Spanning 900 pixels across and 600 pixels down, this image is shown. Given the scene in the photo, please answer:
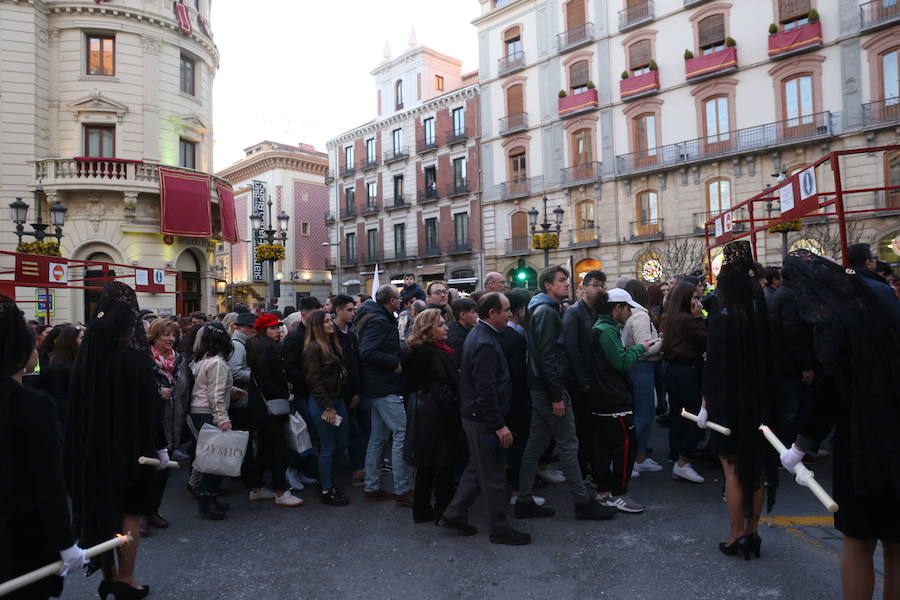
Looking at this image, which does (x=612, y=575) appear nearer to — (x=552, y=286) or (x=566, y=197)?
(x=552, y=286)

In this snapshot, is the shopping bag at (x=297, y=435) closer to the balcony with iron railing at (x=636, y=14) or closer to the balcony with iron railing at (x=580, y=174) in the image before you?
the balcony with iron railing at (x=580, y=174)

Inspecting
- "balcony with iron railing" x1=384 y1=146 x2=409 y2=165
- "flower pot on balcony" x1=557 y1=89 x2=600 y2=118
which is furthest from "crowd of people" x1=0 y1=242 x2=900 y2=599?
"balcony with iron railing" x1=384 y1=146 x2=409 y2=165

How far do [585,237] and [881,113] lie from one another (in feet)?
38.8

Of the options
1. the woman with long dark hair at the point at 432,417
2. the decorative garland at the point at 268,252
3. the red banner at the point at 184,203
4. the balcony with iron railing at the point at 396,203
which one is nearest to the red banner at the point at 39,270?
the decorative garland at the point at 268,252

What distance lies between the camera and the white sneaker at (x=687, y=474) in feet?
18.3

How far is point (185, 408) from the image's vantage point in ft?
17.6

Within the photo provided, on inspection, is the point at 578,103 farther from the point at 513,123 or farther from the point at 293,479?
the point at 293,479

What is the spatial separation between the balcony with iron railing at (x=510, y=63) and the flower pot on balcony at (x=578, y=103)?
365cm

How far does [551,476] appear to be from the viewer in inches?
231

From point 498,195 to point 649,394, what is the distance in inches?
1028

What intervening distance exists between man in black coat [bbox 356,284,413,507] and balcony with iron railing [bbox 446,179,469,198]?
91.1ft

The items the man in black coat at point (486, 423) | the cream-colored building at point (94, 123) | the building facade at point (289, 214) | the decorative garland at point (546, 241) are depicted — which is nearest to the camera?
the man in black coat at point (486, 423)

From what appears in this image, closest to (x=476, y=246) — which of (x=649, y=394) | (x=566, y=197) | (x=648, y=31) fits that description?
(x=566, y=197)

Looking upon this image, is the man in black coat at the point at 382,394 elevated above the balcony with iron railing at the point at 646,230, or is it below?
below
